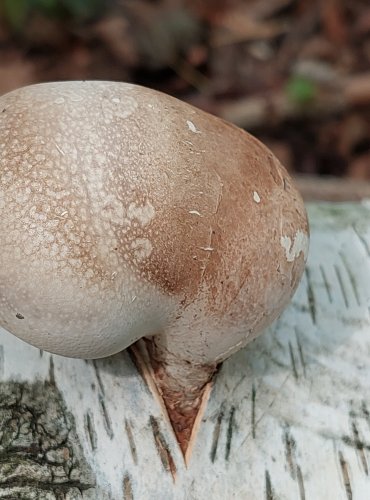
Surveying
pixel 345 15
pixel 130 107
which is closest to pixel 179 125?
pixel 130 107

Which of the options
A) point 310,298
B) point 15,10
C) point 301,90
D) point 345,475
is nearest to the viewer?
point 345,475

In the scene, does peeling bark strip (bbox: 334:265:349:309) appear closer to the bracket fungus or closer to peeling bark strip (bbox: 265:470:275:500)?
the bracket fungus

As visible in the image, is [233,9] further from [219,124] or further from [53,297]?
[53,297]

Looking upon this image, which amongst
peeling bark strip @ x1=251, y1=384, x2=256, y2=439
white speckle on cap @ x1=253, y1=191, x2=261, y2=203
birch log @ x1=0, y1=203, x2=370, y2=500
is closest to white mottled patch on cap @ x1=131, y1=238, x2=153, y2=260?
white speckle on cap @ x1=253, y1=191, x2=261, y2=203

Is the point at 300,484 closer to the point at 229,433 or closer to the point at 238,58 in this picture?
the point at 229,433

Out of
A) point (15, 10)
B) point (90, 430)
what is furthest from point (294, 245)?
point (15, 10)

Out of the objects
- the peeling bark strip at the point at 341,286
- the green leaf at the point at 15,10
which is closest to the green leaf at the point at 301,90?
the green leaf at the point at 15,10
